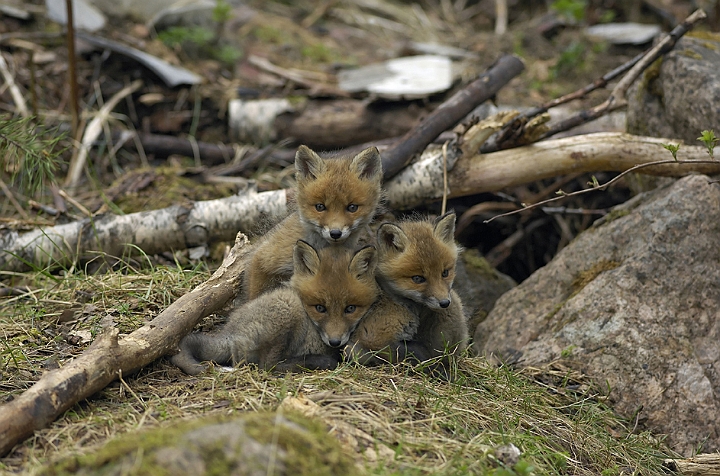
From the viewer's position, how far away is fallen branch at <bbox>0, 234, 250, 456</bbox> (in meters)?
3.42

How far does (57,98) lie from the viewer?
950 cm

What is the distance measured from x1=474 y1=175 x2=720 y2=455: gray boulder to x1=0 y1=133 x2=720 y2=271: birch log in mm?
592

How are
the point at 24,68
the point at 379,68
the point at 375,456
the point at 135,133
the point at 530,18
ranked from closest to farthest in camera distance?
the point at 375,456 → the point at 135,133 → the point at 24,68 → the point at 379,68 → the point at 530,18

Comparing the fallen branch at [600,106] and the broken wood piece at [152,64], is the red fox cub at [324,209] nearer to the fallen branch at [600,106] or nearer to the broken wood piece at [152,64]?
the fallen branch at [600,106]

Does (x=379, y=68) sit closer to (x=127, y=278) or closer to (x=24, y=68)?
(x=24, y=68)

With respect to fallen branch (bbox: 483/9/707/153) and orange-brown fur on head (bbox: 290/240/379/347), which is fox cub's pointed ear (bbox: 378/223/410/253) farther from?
fallen branch (bbox: 483/9/707/153)

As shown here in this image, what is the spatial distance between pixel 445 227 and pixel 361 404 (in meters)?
1.73

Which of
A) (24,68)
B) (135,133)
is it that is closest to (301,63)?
(135,133)

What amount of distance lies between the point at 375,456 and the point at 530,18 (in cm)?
1218

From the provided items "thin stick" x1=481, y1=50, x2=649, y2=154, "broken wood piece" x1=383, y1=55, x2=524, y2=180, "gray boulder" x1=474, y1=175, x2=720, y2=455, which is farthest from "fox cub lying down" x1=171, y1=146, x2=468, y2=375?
"thin stick" x1=481, y1=50, x2=649, y2=154

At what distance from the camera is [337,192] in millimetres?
5086

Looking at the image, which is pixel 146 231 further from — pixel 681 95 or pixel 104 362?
pixel 681 95

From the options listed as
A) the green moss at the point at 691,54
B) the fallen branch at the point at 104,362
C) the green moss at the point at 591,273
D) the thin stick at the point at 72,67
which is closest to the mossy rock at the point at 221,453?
the fallen branch at the point at 104,362

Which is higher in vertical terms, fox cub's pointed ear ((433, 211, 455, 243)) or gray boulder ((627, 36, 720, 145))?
gray boulder ((627, 36, 720, 145))
